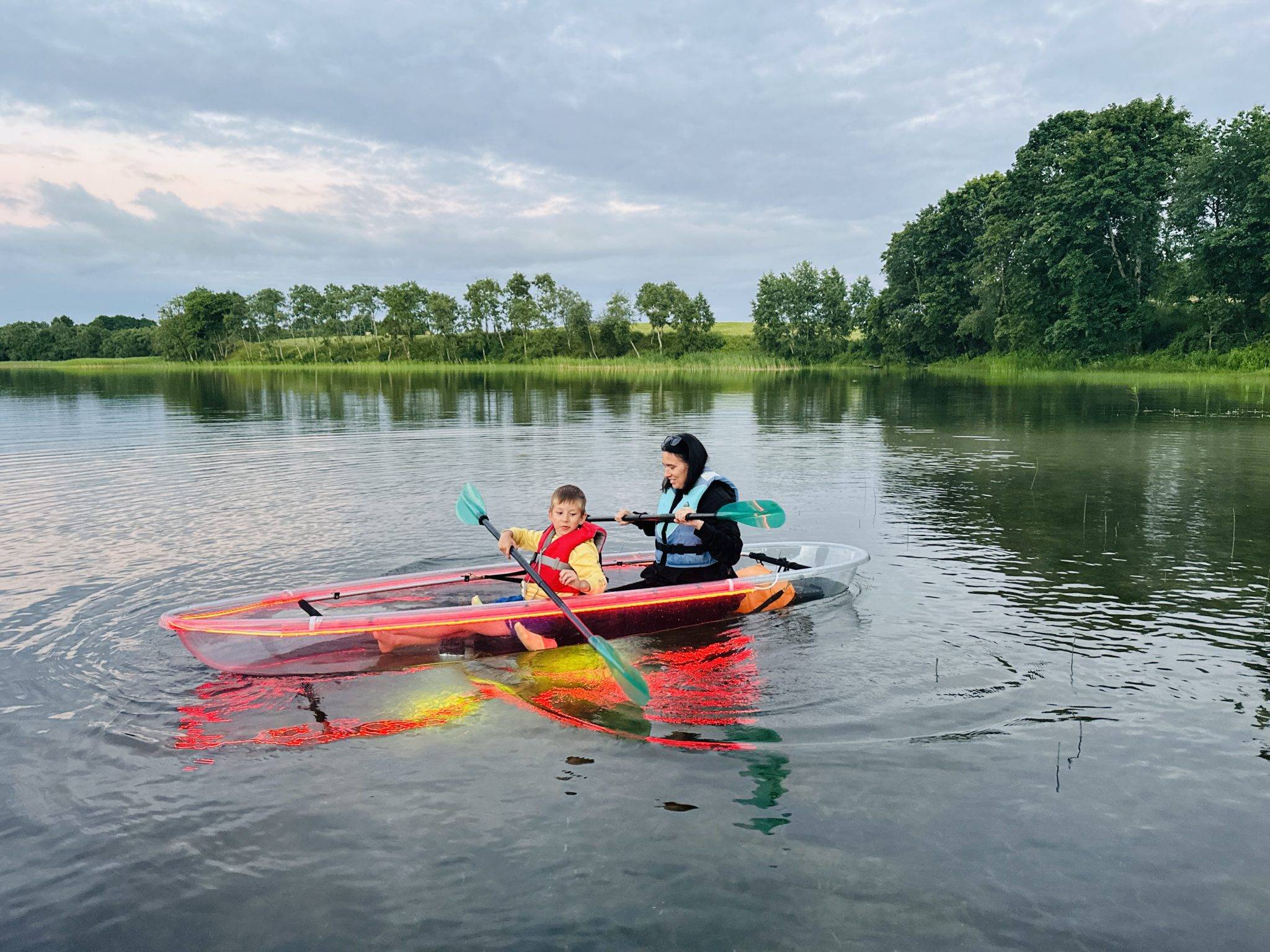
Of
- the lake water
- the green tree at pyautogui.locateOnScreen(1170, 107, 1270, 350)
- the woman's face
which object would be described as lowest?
the lake water

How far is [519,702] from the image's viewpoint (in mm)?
5688

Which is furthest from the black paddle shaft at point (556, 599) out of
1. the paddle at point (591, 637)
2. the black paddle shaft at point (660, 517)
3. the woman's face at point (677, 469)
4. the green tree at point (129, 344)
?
the green tree at point (129, 344)

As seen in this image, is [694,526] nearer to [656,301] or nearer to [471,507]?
[471,507]

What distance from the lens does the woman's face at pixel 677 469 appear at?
24.5 feet

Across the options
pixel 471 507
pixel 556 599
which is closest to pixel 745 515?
pixel 556 599

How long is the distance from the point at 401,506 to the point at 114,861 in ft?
28.6

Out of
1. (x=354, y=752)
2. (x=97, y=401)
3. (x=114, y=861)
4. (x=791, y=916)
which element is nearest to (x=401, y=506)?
(x=354, y=752)

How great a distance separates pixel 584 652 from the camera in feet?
22.0

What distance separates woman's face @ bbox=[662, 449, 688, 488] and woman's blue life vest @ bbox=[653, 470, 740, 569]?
118 mm

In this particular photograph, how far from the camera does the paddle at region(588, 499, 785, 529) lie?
7.38m

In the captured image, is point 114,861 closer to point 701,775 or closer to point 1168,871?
point 701,775

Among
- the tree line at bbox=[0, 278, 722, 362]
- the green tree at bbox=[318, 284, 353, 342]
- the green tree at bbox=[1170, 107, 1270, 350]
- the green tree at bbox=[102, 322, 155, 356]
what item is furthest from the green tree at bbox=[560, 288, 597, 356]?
the green tree at bbox=[102, 322, 155, 356]

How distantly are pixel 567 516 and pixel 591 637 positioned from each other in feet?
3.92

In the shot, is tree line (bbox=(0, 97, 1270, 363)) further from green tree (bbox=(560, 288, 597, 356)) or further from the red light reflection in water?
the red light reflection in water
